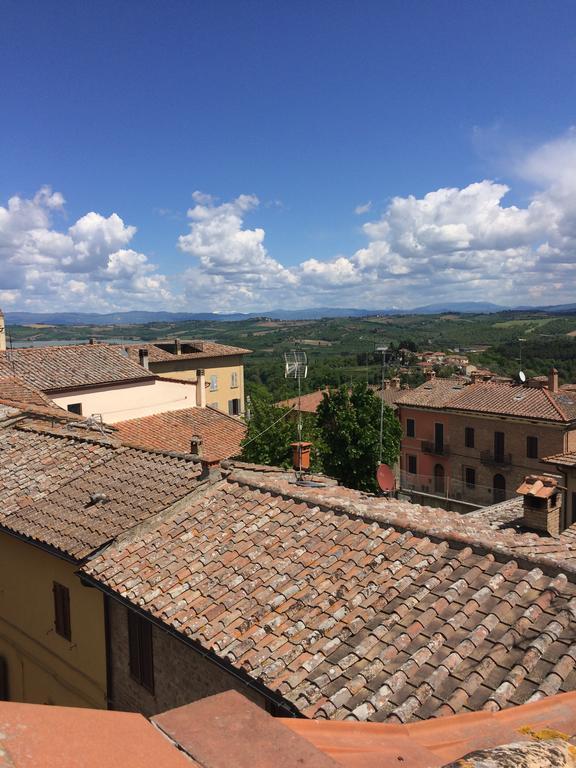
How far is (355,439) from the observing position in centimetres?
2631

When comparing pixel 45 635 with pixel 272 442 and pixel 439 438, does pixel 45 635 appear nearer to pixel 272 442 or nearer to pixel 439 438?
pixel 272 442

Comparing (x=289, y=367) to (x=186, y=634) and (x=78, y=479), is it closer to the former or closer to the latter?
(x=78, y=479)

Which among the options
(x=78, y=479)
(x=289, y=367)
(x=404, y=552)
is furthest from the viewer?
(x=289, y=367)

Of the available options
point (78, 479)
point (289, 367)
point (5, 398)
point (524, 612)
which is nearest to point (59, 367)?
point (5, 398)

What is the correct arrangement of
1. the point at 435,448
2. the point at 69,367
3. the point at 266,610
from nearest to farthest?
the point at 266,610
the point at 69,367
the point at 435,448

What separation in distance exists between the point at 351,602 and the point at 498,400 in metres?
35.4

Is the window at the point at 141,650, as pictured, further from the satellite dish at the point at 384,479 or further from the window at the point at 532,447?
the window at the point at 532,447

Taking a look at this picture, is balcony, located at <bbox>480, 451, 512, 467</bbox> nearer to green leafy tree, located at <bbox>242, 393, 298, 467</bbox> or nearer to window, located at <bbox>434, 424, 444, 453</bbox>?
window, located at <bbox>434, 424, 444, 453</bbox>

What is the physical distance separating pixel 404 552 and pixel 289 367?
9.69 metres

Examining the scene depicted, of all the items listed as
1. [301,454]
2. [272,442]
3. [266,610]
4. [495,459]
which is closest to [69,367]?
[272,442]

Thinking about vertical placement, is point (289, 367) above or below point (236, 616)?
above

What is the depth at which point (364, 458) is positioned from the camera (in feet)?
86.3

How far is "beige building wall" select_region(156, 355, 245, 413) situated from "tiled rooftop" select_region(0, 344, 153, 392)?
1458cm

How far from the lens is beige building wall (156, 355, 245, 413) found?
44.2m
